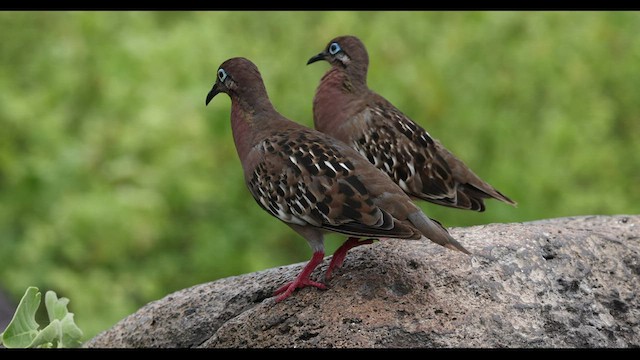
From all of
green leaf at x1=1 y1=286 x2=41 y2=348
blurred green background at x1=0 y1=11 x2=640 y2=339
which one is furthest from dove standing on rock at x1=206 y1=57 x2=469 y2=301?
blurred green background at x1=0 y1=11 x2=640 y2=339

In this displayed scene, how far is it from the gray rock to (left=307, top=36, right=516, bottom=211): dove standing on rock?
0.91ft

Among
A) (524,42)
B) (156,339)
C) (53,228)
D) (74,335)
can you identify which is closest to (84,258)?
(53,228)

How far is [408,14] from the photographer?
1131 centimetres

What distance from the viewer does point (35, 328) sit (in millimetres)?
4453

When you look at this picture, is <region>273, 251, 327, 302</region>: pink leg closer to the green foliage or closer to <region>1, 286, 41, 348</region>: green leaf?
the green foliage

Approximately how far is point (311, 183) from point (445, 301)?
82 cm

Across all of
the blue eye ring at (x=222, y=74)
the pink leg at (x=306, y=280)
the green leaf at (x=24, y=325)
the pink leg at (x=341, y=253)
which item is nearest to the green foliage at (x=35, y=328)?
the green leaf at (x=24, y=325)

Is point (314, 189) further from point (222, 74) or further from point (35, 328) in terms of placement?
point (35, 328)

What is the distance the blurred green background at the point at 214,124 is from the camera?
8547mm

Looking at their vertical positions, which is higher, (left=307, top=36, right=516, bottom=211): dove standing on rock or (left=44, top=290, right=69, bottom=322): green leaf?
(left=307, top=36, right=516, bottom=211): dove standing on rock

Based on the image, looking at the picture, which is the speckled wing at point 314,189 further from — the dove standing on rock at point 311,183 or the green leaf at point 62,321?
the green leaf at point 62,321

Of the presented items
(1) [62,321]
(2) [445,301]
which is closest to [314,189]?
(2) [445,301]

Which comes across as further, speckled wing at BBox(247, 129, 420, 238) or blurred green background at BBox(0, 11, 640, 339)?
blurred green background at BBox(0, 11, 640, 339)

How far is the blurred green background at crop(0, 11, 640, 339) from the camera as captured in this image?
336 inches
